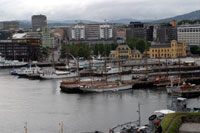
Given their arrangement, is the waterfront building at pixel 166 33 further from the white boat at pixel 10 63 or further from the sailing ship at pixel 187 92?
the sailing ship at pixel 187 92

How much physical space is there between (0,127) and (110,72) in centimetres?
1496

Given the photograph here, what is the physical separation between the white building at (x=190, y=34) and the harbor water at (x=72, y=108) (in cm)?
2434

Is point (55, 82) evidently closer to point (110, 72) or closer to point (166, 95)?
point (110, 72)

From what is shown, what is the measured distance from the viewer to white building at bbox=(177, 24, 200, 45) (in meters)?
41.8

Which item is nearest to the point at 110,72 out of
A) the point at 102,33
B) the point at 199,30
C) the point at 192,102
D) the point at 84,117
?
the point at 192,102

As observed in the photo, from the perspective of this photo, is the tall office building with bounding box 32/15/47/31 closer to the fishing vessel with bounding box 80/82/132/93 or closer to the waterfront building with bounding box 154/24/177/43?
the waterfront building with bounding box 154/24/177/43

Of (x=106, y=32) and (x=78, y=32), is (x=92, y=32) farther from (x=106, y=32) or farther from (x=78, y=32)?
(x=106, y=32)

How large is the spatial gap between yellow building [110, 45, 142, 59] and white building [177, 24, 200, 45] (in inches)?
364

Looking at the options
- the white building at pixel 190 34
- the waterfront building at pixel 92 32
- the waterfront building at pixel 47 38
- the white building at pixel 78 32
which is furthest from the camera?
the white building at pixel 78 32

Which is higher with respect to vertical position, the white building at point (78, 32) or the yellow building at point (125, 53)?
the white building at point (78, 32)

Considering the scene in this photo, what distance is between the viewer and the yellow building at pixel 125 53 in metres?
34.8

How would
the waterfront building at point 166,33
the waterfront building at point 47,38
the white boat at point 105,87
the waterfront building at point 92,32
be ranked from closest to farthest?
the white boat at point 105,87 → the waterfront building at point 166,33 → the waterfront building at point 47,38 → the waterfront building at point 92,32

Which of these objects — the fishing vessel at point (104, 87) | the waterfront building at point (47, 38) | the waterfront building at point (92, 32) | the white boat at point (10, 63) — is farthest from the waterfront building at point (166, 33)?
the fishing vessel at point (104, 87)

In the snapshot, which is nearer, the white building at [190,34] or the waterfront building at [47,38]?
the white building at [190,34]
